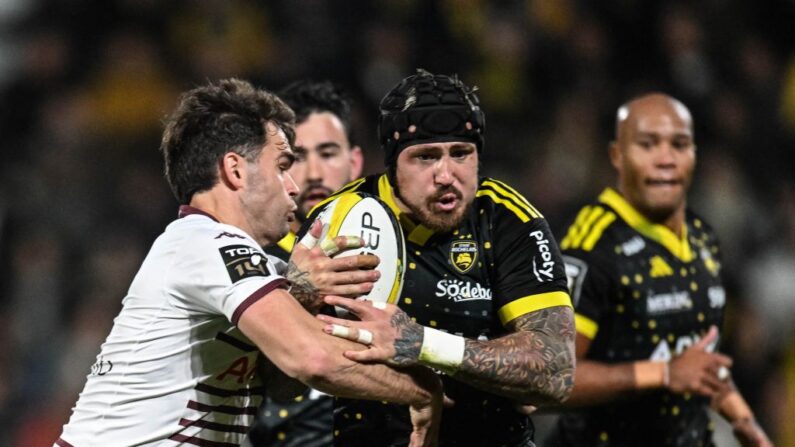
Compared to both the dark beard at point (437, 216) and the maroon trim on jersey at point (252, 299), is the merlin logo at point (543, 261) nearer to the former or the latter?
the dark beard at point (437, 216)

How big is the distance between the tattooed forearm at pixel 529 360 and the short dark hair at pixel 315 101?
202 cm

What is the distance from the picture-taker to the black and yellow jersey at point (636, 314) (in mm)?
5438

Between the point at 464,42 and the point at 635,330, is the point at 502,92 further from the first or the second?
the point at 635,330

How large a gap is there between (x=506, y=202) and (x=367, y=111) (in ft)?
17.3

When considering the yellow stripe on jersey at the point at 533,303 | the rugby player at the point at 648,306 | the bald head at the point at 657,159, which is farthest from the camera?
the bald head at the point at 657,159

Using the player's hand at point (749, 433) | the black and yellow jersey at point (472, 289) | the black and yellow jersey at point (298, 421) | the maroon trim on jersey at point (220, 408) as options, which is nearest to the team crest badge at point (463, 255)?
the black and yellow jersey at point (472, 289)

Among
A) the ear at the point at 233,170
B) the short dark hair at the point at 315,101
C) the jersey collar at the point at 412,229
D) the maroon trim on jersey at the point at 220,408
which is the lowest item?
the maroon trim on jersey at the point at 220,408

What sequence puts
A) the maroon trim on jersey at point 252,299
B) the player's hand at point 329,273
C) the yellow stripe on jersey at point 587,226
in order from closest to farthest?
the maroon trim on jersey at point 252,299
the player's hand at point 329,273
the yellow stripe on jersey at point 587,226

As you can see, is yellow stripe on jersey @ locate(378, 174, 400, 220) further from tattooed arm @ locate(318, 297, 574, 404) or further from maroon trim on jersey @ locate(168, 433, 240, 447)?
maroon trim on jersey @ locate(168, 433, 240, 447)

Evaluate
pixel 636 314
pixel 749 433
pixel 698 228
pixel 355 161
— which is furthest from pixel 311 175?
pixel 749 433

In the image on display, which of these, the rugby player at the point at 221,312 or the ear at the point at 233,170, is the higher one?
the ear at the point at 233,170

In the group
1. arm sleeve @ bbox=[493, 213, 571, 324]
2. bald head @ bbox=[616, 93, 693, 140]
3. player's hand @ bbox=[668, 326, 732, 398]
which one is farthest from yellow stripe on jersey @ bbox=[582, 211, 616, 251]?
arm sleeve @ bbox=[493, 213, 571, 324]

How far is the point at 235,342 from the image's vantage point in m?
3.74

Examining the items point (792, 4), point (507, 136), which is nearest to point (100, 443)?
point (507, 136)
